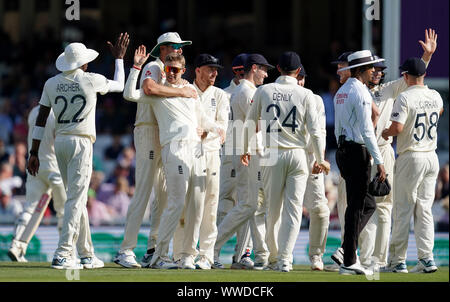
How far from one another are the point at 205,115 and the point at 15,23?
14393 millimetres

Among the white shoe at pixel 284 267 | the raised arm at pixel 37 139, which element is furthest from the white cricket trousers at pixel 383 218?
the raised arm at pixel 37 139

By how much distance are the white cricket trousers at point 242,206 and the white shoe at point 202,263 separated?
639 mm

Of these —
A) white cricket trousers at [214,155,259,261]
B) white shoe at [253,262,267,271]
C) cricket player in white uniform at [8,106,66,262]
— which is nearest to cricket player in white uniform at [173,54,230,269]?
white cricket trousers at [214,155,259,261]

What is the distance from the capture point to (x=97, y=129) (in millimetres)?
21766

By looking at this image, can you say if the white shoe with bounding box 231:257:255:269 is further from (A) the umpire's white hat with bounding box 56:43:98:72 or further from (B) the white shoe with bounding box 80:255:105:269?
(A) the umpire's white hat with bounding box 56:43:98:72

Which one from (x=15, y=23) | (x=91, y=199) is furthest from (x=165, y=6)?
(x=91, y=199)

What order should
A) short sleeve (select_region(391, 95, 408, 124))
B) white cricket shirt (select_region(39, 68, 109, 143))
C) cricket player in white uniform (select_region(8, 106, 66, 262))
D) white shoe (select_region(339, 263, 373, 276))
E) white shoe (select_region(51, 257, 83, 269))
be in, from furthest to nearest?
cricket player in white uniform (select_region(8, 106, 66, 262))
short sleeve (select_region(391, 95, 408, 124))
white shoe (select_region(51, 257, 83, 269))
white cricket shirt (select_region(39, 68, 109, 143))
white shoe (select_region(339, 263, 373, 276))

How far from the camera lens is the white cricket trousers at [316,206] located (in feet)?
40.7

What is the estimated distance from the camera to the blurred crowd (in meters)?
17.4

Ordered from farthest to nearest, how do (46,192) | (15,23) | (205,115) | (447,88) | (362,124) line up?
(15,23), (447,88), (46,192), (205,115), (362,124)

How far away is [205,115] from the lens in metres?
12.0

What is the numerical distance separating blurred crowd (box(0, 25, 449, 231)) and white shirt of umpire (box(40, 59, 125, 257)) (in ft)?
12.9

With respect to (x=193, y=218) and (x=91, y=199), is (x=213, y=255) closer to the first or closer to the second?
(x=193, y=218)

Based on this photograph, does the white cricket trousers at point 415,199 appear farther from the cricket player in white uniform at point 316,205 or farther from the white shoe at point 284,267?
the white shoe at point 284,267
